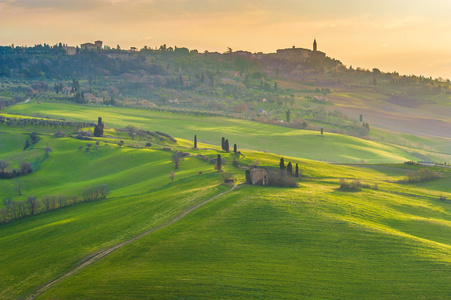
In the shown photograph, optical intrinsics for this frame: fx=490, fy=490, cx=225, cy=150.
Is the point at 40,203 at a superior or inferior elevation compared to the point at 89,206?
inferior

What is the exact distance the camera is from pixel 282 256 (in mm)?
50281

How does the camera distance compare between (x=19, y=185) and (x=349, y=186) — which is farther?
(x=19, y=185)

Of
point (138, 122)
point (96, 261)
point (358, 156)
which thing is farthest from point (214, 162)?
point (138, 122)

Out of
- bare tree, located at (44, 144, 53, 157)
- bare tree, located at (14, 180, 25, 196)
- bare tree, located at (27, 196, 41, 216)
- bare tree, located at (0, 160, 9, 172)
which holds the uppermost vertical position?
bare tree, located at (44, 144, 53, 157)

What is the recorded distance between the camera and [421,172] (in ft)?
319

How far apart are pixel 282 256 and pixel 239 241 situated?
559cm

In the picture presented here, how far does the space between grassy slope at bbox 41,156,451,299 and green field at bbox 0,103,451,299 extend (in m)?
0.12

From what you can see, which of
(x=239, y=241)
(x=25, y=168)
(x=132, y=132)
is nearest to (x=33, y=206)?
(x=25, y=168)

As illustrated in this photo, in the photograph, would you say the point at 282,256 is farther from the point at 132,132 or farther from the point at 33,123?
the point at 33,123

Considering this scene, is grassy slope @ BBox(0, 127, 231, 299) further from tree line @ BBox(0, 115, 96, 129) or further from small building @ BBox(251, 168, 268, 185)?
tree line @ BBox(0, 115, 96, 129)

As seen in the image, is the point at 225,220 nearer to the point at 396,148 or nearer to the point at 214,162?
the point at 214,162

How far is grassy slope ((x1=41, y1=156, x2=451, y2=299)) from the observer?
144ft

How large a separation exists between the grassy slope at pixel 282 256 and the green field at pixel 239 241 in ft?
0.40

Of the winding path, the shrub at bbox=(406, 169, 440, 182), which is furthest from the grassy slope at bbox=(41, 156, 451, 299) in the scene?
the shrub at bbox=(406, 169, 440, 182)
